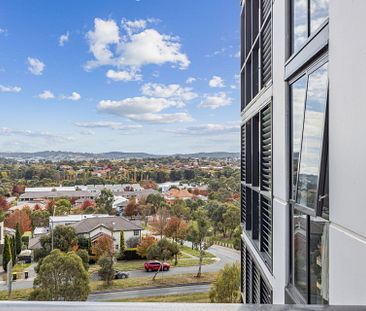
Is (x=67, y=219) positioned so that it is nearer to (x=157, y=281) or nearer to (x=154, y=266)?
(x=154, y=266)

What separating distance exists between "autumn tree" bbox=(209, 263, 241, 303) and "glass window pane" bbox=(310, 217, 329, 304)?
13.5ft

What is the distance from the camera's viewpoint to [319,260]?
146 centimetres

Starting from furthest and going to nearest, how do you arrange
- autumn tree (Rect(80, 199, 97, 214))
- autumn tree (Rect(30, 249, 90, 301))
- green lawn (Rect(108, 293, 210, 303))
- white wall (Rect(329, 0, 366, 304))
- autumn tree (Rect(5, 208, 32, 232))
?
1. autumn tree (Rect(80, 199, 97, 214))
2. autumn tree (Rect(5, 208, 32, 232))
3. autumn tree (Rect(30, 249, 90, 301))
4. white wall (Rect(329, 0, 366, 304))
5. green lawn (Rect(108, 293, 210, 303))

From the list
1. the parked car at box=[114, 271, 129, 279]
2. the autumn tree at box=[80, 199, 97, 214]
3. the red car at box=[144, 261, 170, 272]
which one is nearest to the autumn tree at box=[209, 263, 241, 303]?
the red car at box=[144, 261, 170, 272]

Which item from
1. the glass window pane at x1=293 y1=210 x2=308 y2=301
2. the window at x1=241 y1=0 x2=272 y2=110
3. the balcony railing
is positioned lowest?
the glass window pane at x1=293 y1=210 x2=308 y2=301

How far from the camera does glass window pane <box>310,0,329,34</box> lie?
4.54ft

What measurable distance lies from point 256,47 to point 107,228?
4098mm

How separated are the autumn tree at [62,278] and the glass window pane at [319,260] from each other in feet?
13.2

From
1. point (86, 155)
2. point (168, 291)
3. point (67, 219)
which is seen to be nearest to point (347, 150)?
point (168, 291)

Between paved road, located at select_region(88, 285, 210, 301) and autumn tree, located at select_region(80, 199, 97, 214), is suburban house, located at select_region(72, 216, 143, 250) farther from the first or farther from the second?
paved road, located at select_region(88, 285, 210, 301)

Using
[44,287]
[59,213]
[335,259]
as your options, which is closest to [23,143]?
[59,213]

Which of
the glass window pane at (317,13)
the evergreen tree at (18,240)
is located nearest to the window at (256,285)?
the glass window pane at (317,13)

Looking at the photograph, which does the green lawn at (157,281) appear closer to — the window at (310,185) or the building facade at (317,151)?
the building facade at (317,151)

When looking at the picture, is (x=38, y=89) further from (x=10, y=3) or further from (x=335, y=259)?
(x=335, y=259)
